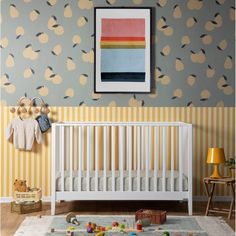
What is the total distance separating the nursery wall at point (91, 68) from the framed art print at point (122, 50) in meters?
0.06

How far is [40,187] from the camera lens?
17.4 ft

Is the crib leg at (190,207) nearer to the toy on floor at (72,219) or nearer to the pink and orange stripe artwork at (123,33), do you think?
the toy on floor at (72,219)

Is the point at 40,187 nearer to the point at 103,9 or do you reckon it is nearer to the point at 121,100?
the point at 121,100

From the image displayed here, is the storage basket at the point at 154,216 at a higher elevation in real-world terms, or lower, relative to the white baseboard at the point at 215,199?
higher

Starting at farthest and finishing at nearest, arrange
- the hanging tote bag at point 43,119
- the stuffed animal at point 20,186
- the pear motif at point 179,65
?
the pear motif at point 179,65, the hanging tote bag at point 43,119, the stuffed animal at point 20,186

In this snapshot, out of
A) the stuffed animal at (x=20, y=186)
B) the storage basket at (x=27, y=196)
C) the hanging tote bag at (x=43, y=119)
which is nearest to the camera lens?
the storage basket at (x=27, y=196)

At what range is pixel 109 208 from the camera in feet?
16.3

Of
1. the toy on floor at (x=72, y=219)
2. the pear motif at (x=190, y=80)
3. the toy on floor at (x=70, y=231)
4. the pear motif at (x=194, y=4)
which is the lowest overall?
the toy on floor at (x=70, y=231)

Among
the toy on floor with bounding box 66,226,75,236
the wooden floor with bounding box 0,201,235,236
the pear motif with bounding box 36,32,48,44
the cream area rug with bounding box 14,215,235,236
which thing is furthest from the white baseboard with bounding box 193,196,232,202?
the pear motif with bounding box 36,32,48,44

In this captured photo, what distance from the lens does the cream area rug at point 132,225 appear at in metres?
3.96

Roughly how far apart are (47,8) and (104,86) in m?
0.89

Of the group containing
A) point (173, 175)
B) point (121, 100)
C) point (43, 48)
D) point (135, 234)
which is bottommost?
point (135, 234)

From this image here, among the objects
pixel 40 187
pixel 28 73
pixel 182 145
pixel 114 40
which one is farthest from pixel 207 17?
pixel 40 187

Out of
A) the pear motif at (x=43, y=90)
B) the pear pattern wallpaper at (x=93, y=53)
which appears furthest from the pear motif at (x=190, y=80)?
the pear motif at (x=43, y=90)
